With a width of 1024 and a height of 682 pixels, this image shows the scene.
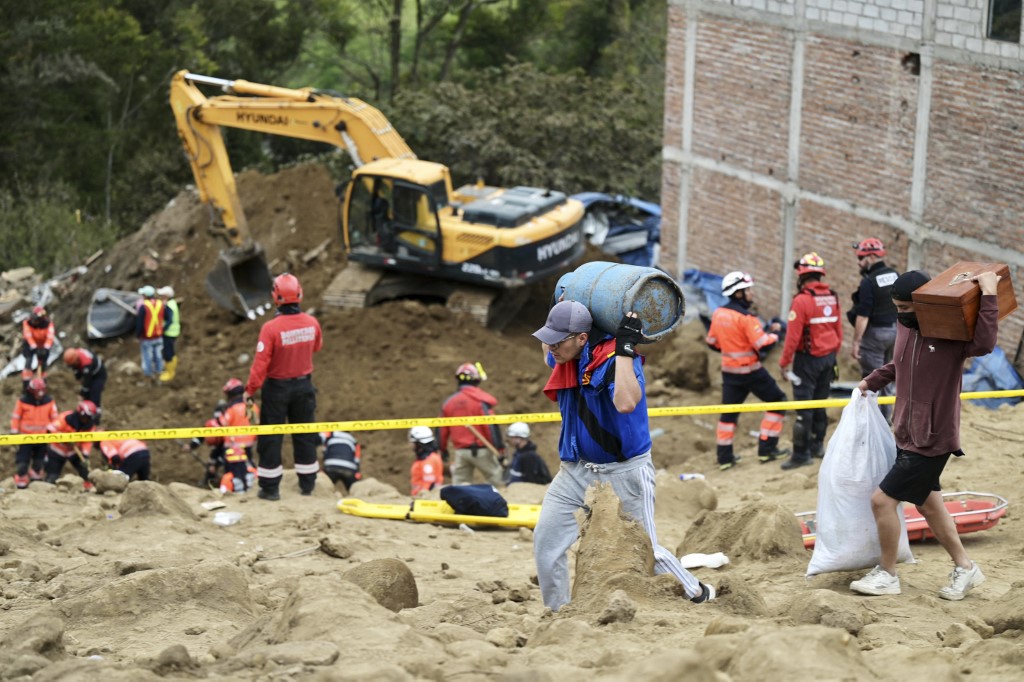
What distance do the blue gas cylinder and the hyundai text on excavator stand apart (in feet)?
38.8

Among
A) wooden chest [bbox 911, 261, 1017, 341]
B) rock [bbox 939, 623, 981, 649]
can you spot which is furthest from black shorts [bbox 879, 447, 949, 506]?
rock [bbox 939, 623, 981, 649]

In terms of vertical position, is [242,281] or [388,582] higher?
[388,582]

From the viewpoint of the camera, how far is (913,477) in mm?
6789

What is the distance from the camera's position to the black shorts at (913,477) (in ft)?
22.2

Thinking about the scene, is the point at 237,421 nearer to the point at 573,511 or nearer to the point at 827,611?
the point at 573,511

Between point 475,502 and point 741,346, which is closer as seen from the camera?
point 475,502

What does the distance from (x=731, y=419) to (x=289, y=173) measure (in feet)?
45.1

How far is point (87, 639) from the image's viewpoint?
644cm

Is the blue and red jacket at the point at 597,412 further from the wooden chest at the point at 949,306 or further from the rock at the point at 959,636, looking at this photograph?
the rock at the point at 959,636

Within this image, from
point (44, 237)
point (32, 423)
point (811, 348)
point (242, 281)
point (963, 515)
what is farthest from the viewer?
point (44, 237)

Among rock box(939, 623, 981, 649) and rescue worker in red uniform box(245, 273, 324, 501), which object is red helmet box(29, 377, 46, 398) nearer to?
rescue worker in red uniform box(245, 273, 324, 501)

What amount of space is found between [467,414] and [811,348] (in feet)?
10.8

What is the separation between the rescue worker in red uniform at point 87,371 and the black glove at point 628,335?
9.02 m

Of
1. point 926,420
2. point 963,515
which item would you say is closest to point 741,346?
point 963,515
